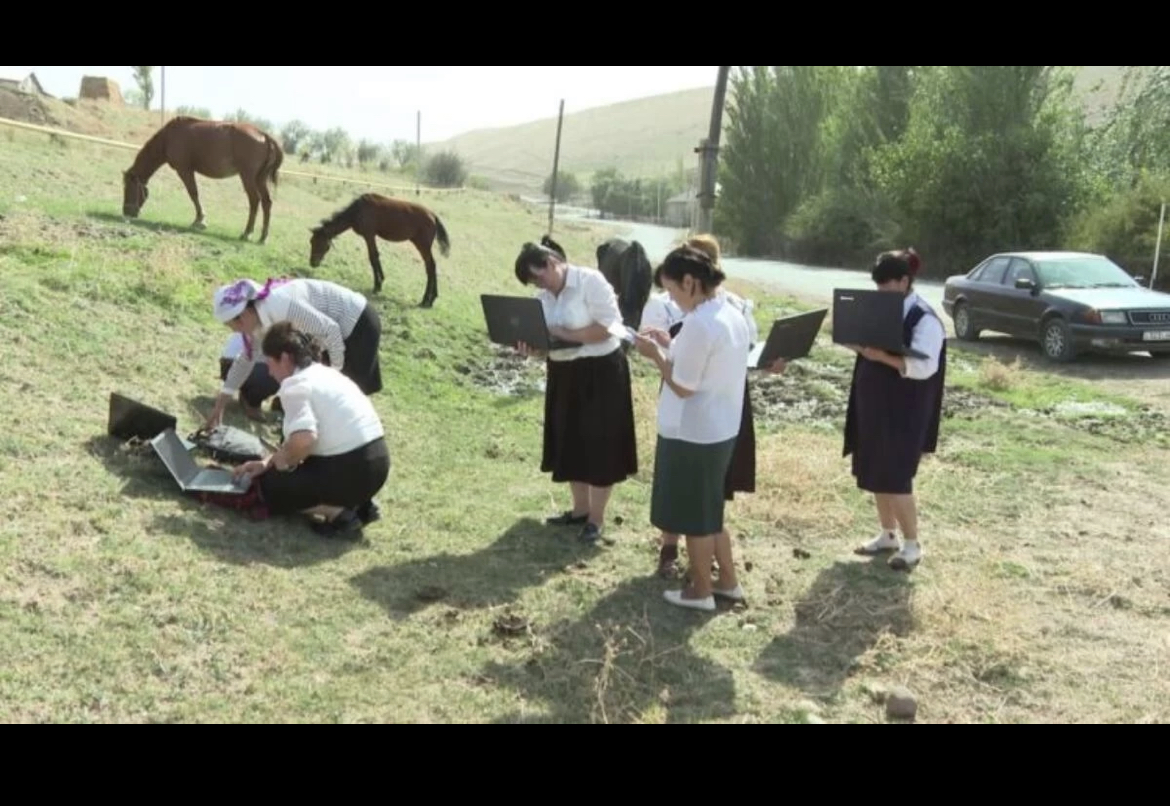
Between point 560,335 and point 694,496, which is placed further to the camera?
point 560,335

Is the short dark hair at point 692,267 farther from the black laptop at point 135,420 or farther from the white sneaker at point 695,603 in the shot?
the black laptop at point 135,420

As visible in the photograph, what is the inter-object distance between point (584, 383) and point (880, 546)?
200cm

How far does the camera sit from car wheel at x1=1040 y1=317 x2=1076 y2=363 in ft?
44.3

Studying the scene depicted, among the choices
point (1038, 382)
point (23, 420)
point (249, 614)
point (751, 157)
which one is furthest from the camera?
point (751, 157)

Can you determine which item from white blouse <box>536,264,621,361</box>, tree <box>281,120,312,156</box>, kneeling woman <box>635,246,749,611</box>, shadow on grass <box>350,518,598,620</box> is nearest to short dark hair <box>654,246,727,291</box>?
kneeling woman <box>635,246,749,611</box>

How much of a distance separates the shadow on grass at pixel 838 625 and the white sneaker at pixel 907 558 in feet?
0.15

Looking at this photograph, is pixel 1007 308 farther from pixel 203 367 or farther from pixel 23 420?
pixel 23 420

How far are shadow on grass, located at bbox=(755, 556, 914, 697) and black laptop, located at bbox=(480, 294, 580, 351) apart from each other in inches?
75.5

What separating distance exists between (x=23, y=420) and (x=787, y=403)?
7211 mm

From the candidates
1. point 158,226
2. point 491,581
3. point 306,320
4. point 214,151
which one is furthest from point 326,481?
point 214,151

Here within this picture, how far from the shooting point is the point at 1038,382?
40.2 feet

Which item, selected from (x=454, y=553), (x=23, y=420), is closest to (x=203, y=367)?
(x=23, y=420)

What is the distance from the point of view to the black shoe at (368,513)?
5.82 metres

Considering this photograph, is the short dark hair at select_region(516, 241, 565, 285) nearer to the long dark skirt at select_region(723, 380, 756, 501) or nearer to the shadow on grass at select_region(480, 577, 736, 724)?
the long dark skirt at select_region(723, 380, 756, 501)
